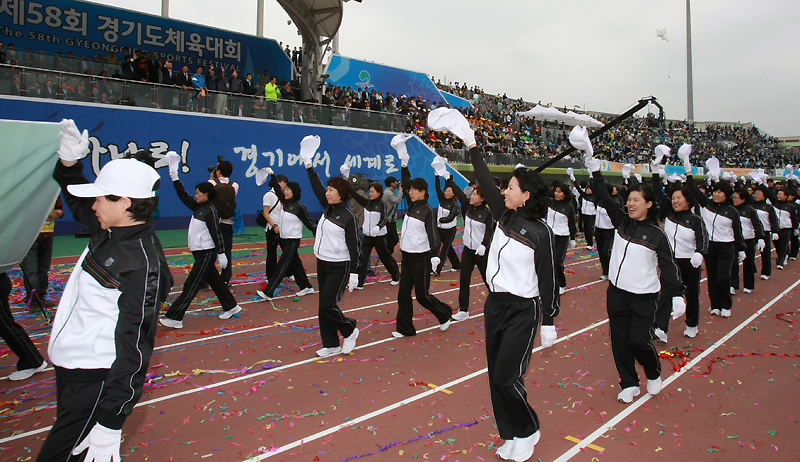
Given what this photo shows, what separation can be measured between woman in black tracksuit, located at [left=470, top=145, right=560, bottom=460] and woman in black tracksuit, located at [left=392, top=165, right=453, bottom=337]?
2.87m

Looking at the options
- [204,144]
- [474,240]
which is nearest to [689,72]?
[204,144]

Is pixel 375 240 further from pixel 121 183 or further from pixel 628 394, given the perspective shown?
pixel 121 183

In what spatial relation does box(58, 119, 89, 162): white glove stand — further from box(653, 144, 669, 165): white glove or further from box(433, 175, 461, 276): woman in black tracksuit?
box(653, 144, 669, 165): white glove

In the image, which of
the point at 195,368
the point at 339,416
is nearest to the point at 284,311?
the point at 195,368

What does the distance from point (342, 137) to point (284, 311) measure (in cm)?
1315

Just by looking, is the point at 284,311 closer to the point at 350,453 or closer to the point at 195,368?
the point at 195,368

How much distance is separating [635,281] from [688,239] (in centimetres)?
273

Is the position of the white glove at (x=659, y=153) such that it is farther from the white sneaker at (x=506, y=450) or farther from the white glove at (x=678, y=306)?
the white sneaker at (x=506, y=450)

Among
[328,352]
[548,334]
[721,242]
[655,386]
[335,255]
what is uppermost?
[721,242]

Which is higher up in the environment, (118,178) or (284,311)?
(118,178)

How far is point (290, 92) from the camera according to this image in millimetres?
19062

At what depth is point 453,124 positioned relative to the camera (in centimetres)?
372

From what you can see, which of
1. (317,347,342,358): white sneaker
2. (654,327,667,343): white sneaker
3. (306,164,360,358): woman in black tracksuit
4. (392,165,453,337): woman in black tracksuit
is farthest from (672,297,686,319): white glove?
(317,347,342,358): white sneaker

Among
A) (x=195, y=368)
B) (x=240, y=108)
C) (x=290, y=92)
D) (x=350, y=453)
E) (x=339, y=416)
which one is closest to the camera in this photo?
(x=350, y=453)
